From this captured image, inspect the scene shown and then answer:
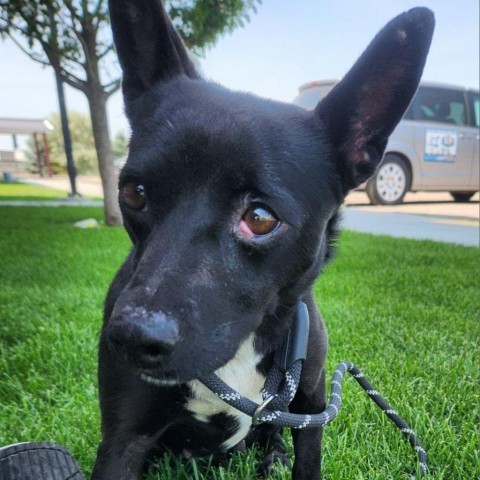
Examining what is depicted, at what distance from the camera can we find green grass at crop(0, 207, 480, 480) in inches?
75.0

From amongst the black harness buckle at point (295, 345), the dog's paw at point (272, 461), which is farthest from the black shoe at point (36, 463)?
the dog's paw at point (272, 461)

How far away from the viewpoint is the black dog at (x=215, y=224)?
1189mm

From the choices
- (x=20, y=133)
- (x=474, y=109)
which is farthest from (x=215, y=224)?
(x=20, y=133)

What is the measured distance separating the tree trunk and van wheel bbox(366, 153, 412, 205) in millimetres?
5469

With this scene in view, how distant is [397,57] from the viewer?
148 cm

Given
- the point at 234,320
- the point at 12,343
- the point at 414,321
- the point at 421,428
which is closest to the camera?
the point at 234,320

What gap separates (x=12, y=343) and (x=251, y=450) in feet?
5.81

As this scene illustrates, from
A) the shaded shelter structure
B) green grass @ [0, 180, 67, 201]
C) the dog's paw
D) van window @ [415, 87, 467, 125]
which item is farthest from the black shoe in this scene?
the shaded shelter structure

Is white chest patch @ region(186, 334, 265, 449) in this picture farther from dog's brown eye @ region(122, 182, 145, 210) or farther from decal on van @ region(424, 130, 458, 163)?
decal on van @ region(424, 130, 458, 163)

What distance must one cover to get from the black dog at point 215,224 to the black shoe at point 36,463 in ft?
0.43

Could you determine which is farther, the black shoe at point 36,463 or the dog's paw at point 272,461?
the dog's paw at point 272,461

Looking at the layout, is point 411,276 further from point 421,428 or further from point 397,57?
point 397,57

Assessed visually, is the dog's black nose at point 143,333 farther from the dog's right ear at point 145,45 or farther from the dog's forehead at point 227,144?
the dog's right ear at point 145,45

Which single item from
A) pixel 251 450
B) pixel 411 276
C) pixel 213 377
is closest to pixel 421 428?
pixel 251 450
